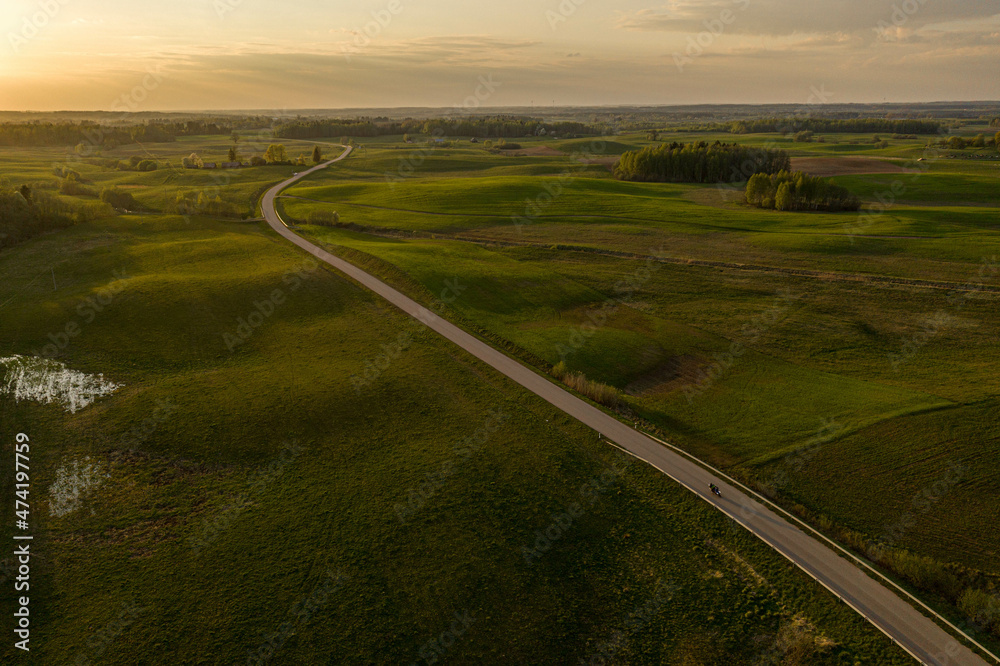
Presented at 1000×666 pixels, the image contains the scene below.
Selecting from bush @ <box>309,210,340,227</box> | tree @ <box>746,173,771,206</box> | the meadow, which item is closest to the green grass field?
the meadow

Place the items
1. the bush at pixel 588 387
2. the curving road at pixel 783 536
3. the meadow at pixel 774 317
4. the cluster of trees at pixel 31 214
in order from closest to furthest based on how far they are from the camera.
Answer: the curving road at pixel 783 536 < the meadow at pixel 774 317 < the bush at pixel 588 387 < the cluster of trees at pixel 31 214

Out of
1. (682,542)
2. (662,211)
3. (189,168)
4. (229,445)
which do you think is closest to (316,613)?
(229,445)

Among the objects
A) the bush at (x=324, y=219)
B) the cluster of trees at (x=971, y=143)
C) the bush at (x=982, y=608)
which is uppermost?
the cluster of trees at (x=971, y=143)

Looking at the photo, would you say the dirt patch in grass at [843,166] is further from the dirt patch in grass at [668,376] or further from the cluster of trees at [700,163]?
the dirt patch in grass at [668,376]

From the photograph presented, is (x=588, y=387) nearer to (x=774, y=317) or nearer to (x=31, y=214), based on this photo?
(x=774, y=317)

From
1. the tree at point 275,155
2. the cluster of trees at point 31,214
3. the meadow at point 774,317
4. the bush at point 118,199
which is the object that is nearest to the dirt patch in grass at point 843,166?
the meadow at point 774,317

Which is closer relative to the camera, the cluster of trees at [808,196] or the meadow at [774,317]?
the meadow at [774,317]

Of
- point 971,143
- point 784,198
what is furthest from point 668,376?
point 971,143

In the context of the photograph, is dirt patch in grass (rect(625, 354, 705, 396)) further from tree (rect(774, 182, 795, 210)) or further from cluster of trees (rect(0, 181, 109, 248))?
cluster of trees (rect(0, 181, 109, 248))
